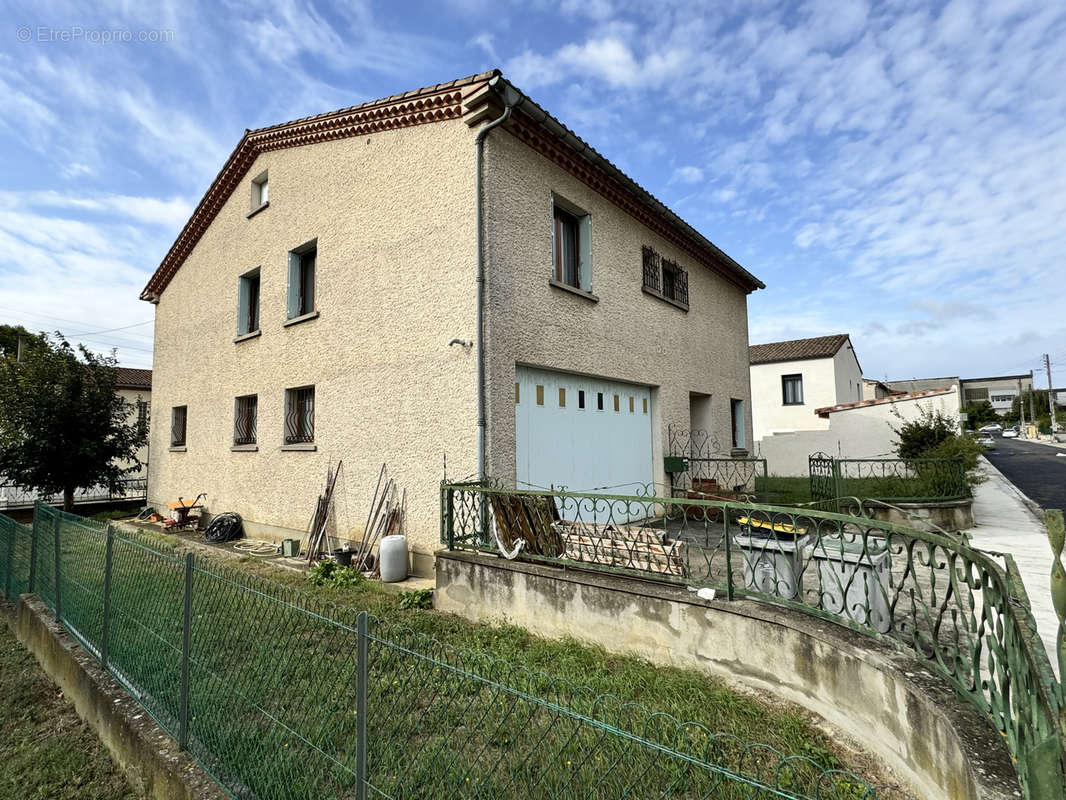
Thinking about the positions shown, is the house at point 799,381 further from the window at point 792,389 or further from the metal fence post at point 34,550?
the metal fence post at point 34,550

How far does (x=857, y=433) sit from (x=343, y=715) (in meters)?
18.9

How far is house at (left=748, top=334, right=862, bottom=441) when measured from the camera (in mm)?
25016

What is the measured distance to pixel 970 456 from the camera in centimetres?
1110

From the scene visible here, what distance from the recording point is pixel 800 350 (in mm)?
26219

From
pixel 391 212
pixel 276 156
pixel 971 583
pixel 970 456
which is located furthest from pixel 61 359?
pixel 970 456

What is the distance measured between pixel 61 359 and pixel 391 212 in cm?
1149

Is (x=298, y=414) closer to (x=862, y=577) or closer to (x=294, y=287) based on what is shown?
(x=294, y=287)

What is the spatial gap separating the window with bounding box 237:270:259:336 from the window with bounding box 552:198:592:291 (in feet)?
21.8

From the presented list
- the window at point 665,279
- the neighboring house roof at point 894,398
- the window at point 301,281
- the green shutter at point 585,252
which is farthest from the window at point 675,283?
the neighboring house roof at point 894,398

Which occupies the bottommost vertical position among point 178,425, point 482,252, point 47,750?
point 47,750

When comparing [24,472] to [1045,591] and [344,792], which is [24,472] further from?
[1045,591]

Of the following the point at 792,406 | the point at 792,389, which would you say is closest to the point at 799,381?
the point at 792,389

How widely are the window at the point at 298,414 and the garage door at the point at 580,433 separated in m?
4.39

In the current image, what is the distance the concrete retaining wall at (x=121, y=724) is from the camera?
2.93 m
